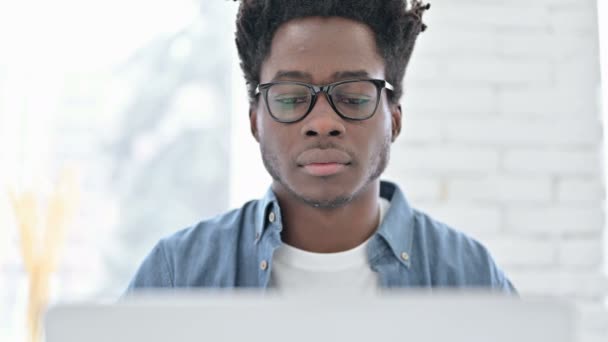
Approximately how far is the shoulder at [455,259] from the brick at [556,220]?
0.61 m

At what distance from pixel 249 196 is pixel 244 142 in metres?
0.19

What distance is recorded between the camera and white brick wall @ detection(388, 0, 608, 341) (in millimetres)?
2180

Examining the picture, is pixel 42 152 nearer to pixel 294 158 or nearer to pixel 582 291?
pixel 294 158

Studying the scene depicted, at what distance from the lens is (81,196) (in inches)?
95.9

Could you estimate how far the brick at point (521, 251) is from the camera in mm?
2174

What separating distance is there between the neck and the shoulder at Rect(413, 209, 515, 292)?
0.14 meters

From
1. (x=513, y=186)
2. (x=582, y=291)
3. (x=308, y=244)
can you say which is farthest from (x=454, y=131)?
(x=308, y=244)

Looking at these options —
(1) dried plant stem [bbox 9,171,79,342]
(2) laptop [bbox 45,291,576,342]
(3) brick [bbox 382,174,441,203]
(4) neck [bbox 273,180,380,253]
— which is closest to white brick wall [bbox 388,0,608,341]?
Result: (3) brick [bbox 382,174,441,203]

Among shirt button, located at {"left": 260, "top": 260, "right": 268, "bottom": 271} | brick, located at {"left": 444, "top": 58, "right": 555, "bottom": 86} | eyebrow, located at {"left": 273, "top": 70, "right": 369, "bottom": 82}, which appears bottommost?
shirt button, located at {"left": 260, "top": 260, "right": 268, "bottom": 271}

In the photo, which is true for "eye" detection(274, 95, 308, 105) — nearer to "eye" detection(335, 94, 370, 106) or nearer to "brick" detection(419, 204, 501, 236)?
"eye" detection(335, 94, 370, 106)

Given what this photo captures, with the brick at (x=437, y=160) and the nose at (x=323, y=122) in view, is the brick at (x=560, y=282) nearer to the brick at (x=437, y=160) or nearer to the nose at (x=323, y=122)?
the brick at (x=437, y=160)

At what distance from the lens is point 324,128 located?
4.31 ft

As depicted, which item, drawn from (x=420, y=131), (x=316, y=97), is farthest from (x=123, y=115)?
(x=316, y=97)

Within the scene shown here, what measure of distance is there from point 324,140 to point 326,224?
215 millimetres
